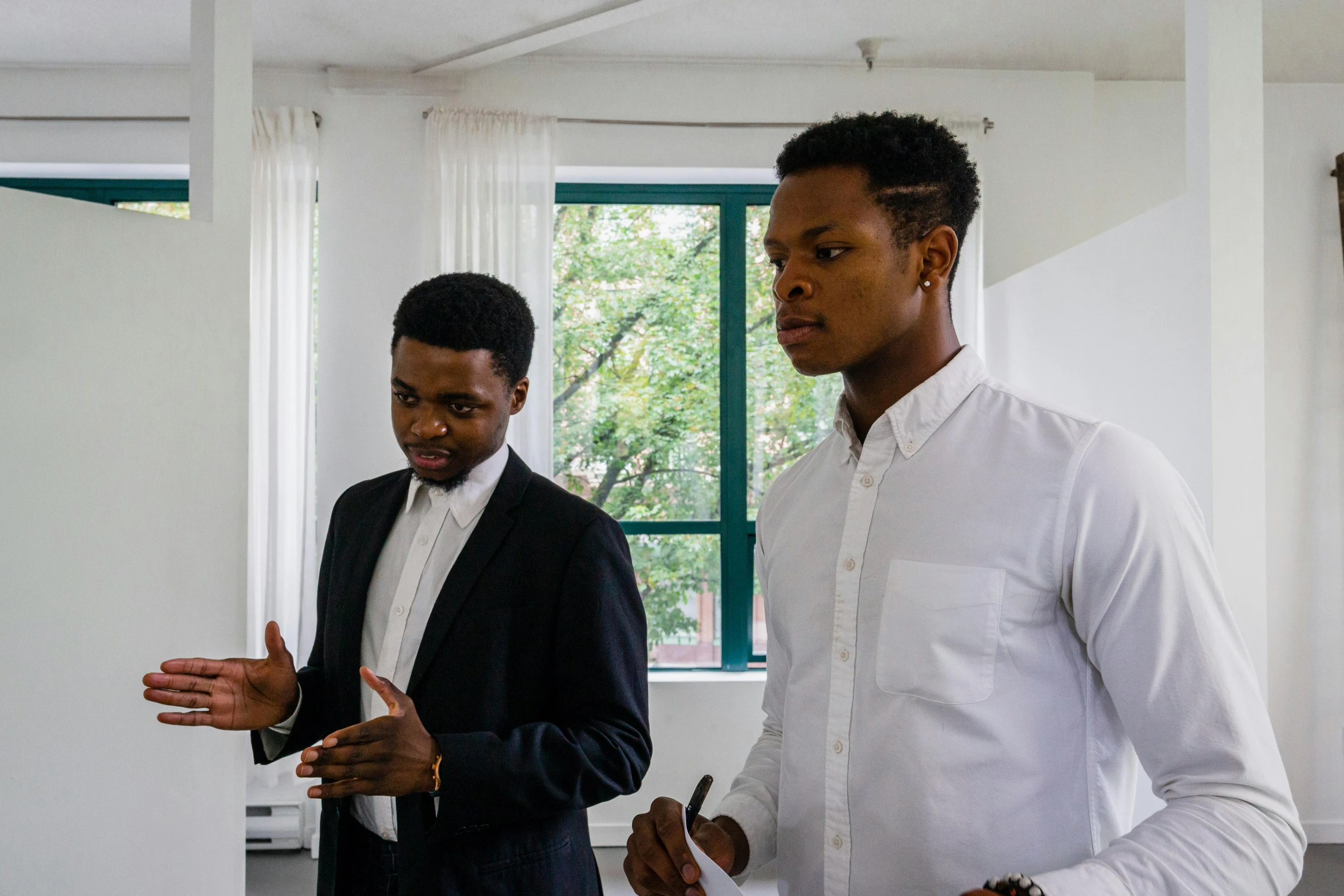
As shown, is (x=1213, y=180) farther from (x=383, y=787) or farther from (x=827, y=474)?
(x=383, y=787)

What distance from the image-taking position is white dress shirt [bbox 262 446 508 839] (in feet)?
4.73

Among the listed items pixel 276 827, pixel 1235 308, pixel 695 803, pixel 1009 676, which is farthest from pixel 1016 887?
pixel 276 827

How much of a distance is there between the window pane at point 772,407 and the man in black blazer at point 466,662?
2574 millimetres

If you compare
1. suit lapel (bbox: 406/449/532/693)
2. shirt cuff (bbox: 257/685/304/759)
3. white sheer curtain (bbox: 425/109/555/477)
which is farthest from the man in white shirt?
white sheer curtain (bbox: 425/109/555/477)

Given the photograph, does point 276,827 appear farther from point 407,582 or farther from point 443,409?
point 443,409

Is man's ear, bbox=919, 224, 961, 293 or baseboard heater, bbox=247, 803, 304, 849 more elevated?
man's ear, bbox=919, 224, 961, 293

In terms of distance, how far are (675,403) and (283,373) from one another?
1652 mm

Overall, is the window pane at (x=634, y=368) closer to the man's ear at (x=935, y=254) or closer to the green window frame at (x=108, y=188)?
the green window frame at (x=108, y=188)

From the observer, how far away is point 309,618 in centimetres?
363

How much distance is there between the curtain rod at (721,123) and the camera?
378 cm

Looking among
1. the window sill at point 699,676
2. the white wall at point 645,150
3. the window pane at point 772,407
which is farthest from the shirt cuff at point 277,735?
the window pane at point 772,407

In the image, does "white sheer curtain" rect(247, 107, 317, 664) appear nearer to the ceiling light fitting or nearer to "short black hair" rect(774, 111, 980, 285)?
the ceiling light fitting

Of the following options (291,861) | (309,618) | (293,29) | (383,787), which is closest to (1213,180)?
(383,787)

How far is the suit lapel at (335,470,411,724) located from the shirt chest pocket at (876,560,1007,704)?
91 centimetres
